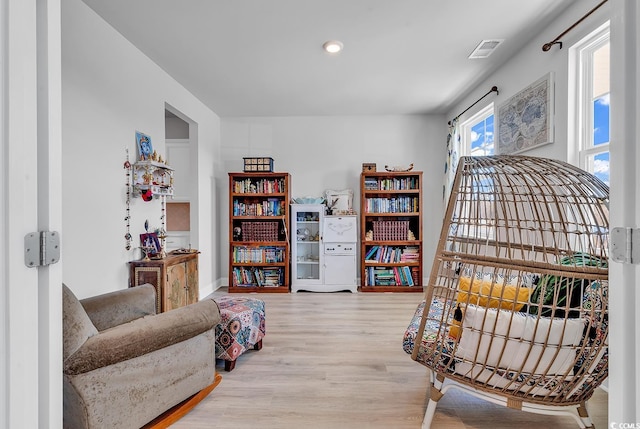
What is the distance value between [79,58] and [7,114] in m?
1.96

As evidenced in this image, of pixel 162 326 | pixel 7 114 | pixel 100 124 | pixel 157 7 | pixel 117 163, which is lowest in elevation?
pixel 162 326

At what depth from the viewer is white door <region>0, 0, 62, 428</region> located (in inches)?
28.2

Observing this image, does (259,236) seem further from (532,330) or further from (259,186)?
(532,330)

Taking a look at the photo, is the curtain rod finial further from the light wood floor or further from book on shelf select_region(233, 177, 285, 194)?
book on shelf select_region(233, 177, 285, 194)

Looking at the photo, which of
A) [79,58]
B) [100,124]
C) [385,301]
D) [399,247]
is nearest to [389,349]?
[385,301]

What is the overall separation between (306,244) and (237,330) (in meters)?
2.70

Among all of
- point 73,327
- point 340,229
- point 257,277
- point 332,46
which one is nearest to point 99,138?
point 73,327

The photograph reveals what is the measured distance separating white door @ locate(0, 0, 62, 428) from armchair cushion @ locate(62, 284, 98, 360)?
612mm

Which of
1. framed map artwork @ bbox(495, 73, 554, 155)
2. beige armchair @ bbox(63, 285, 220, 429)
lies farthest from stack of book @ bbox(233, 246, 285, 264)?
framed map artwork @ bbox(495, 73, 554, 155)

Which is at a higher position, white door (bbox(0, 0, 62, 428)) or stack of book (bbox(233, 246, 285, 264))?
white door (bbox(0, 0, 62, 428))

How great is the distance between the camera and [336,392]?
80.2 inches

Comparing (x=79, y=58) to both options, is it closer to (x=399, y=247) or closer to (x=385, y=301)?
(x=385, y=301)

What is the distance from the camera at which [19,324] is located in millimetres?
737

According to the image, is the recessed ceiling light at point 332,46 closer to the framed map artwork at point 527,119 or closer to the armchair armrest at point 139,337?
the framed map artwork at point 527,119
